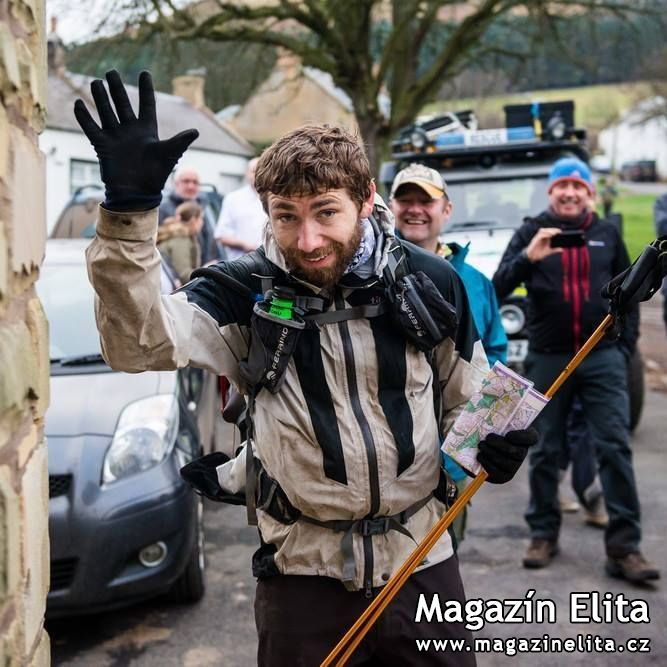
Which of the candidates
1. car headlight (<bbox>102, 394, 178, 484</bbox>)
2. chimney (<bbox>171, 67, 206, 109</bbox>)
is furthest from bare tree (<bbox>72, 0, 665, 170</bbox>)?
chimney (<bbox>171, 67, 206, 109</bbox>)

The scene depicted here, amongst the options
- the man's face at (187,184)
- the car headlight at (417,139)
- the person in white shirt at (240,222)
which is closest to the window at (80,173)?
the man's face at (187,184)

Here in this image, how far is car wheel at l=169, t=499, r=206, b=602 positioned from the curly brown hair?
2607 millimetres

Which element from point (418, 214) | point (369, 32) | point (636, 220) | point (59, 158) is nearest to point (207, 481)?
point (418, 214)

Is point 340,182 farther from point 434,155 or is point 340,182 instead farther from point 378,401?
point 434,155

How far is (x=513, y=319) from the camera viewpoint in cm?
679

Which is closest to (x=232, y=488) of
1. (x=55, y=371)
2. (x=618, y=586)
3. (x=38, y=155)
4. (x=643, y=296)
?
(x=38, y=155)

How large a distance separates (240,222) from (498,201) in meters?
2.23

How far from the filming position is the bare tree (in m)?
17.1

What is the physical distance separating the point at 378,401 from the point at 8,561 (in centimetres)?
99

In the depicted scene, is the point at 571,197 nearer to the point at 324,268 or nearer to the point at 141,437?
the point at 141,437

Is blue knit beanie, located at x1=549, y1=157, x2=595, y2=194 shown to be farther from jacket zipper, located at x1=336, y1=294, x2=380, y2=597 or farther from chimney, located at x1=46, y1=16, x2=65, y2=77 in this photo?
chimney, located at x1=46, y1=16, x2=65, y2=77

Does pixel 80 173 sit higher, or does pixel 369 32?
pixel 369 32

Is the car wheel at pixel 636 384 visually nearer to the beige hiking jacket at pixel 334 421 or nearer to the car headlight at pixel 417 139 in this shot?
the car headlight at pixel 417 139

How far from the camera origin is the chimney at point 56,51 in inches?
649
